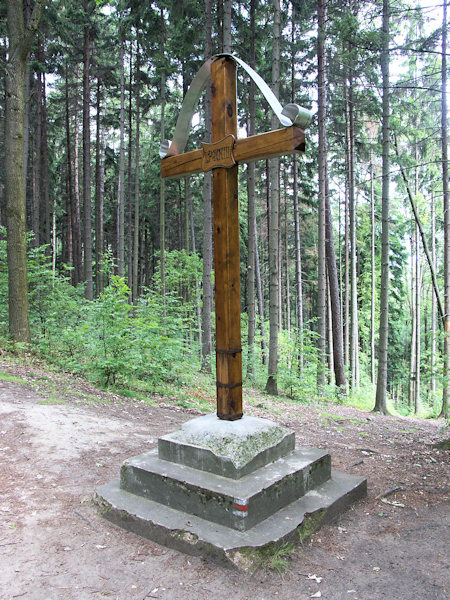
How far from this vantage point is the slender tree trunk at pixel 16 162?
8500 mm

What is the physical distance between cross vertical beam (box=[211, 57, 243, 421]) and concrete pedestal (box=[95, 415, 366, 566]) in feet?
1.02

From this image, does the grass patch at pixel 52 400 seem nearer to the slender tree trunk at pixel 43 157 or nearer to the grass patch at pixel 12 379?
the grass patch at pixel 12 379

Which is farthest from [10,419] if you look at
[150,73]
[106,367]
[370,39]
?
[150,73]

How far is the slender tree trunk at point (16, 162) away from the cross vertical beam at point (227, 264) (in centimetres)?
655

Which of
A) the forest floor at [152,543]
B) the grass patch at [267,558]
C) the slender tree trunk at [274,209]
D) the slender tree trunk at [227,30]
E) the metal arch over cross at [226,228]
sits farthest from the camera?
the slender tree trunk at [227,30]

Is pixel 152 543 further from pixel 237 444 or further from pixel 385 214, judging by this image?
pixel 385 214

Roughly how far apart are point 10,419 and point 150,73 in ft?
55.9

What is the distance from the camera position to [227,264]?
11.9ft

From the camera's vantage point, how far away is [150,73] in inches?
717

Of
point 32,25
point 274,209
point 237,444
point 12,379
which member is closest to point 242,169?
point 274,209

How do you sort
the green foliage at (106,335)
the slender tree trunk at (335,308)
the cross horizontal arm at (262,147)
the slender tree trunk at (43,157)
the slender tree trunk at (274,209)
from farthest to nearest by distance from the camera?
the slender tree trunk at (43,157)
the slender tree trunk at (335,308)
the slender tree trunk at (274,209)
the green foliage at (106,335)
the cross horizontal arm at (262,147)

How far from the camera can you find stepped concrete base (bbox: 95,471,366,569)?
275 cm

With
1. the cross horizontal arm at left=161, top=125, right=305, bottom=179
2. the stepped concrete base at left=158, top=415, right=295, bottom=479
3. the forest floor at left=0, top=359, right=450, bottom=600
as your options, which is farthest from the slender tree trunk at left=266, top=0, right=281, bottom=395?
the stepped concrete base at left=158, top=415, right=295, bottom=479

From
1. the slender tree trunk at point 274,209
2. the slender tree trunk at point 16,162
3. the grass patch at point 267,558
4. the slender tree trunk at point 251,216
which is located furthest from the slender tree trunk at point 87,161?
the grass patch at point 267,558
